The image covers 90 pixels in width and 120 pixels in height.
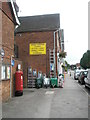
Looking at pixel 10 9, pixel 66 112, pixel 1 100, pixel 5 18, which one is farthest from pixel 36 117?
pixel 10 9

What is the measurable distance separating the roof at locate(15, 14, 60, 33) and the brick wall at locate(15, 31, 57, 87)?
67cm

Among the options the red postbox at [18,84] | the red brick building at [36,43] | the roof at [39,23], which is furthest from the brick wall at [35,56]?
the red postbox at [18,84]

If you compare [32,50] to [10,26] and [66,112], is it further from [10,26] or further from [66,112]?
[66,112]

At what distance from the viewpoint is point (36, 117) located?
6.43 m

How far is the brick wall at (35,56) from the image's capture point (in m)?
17.5

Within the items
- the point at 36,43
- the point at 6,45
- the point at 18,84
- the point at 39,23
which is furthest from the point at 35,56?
the point at 6,45

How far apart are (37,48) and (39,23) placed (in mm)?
3615

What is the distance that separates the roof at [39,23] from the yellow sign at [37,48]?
1681 mm

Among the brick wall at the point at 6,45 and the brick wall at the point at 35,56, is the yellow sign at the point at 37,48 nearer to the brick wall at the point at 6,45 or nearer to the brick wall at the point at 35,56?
the brick wall at the point at 35,56

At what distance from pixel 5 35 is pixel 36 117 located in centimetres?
578

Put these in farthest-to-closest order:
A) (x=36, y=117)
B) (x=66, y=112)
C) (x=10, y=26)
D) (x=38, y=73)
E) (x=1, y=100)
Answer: (x=38, y=73)
(x=10, y=26)
(x=1, y=100)
(x=66, y=112)
(x=36, y=117)

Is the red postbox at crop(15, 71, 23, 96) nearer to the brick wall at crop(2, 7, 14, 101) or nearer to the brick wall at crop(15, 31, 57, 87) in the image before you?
the brick wall at crop(2, 7, 14, 101)

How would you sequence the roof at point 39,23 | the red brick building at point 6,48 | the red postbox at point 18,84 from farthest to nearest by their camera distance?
the roof at point 39,23 → the red postbox at point 18,84 → the red brick building at point 6,48

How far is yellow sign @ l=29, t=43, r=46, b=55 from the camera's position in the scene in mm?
17609
